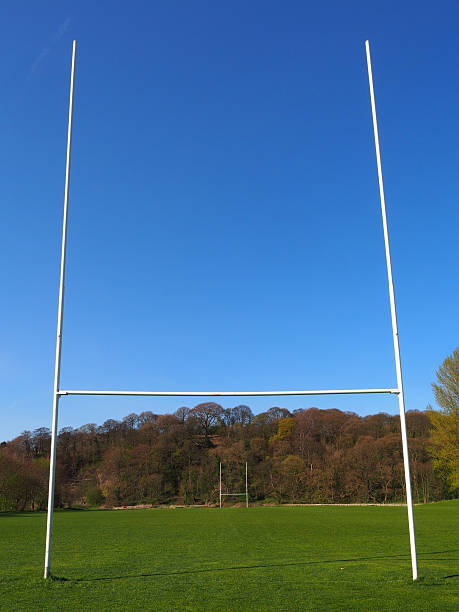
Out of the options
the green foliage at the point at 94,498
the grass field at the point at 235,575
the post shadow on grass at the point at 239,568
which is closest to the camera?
the grass field at the point at 235,575

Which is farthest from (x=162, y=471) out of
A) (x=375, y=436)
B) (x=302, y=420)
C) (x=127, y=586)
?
(x=127, y=586)

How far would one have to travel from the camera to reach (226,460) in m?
35.8

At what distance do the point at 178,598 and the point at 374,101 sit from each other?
19.0 ft

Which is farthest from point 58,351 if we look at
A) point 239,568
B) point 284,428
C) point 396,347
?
point 284,428

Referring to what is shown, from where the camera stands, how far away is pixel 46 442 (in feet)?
142

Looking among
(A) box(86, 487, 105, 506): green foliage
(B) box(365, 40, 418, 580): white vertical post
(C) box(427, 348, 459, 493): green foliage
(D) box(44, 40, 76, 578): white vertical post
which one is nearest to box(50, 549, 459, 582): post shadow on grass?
(D) box(44, 40, 76, 578): white vertical post

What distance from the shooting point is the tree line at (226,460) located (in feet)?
105

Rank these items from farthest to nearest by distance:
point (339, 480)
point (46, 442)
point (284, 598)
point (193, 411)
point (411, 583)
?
point (46, 442)
point (193, 411)
point (339, 480)
point (411, 583)
point (284, 598)

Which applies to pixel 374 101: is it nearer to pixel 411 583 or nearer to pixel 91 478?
pixel 411 583

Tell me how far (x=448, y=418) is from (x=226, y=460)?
17.9m

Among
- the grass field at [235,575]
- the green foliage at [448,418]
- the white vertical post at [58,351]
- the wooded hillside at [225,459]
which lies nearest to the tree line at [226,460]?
the wooded hillside at [225,459]

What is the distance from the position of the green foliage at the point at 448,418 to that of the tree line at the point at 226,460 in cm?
739

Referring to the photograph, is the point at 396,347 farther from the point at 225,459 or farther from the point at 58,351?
the point at 225,459

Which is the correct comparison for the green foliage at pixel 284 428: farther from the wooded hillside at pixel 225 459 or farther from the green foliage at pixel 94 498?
the green foliage at pixel 94 498
